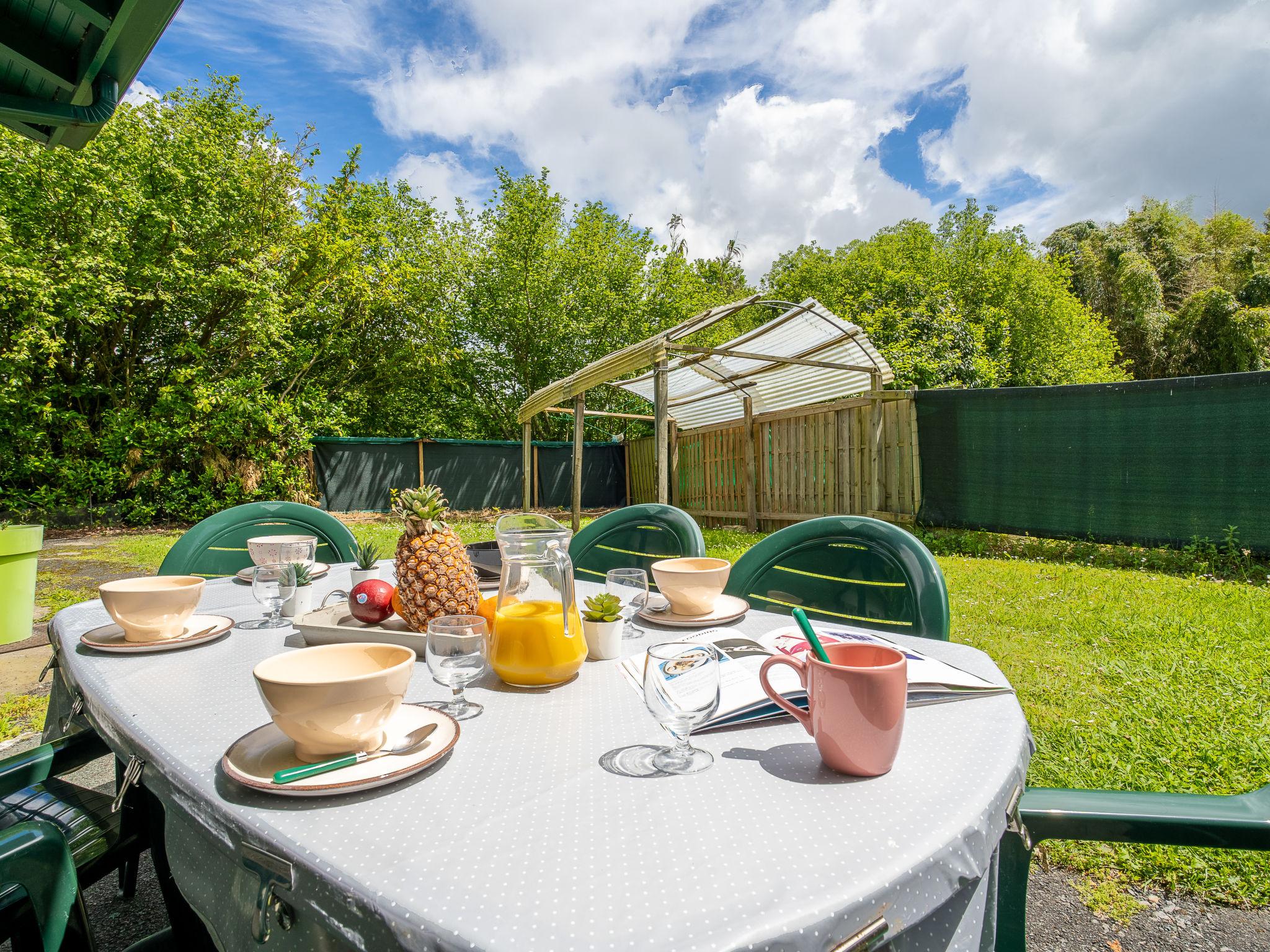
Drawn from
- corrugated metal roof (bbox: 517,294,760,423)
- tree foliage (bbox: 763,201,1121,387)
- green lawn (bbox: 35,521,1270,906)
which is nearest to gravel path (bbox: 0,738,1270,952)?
green lawn (bbox: 35,521,1270,906)

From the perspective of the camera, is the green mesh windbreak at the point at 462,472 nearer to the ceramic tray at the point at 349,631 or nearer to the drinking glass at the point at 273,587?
the drinking glass at the point at 273,587

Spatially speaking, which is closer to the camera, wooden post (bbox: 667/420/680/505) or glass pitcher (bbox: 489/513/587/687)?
glass pitcher (bbox: 489/513/587/687)

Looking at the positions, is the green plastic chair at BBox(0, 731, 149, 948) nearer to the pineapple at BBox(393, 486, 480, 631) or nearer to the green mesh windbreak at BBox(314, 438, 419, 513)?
the pineapple at BBox(393, 486, 480, 631)

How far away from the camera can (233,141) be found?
9680 millimetres

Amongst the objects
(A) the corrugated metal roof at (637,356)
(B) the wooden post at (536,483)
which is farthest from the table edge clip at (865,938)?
(B) the wooden post at (536,483)

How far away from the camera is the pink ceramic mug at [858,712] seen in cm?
70

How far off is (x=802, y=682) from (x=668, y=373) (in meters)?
6.73

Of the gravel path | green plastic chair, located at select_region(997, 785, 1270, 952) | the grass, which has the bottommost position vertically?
the gravel path

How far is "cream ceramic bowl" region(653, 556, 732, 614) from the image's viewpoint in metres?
1.39

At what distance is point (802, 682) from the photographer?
795 mm

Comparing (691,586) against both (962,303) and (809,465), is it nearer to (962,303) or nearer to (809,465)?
(809,465)

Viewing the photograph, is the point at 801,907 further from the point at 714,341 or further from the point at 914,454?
the point at 714,341

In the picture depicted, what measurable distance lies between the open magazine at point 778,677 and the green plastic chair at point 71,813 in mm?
990

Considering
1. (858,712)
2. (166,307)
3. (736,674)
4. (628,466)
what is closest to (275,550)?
(736,674)
